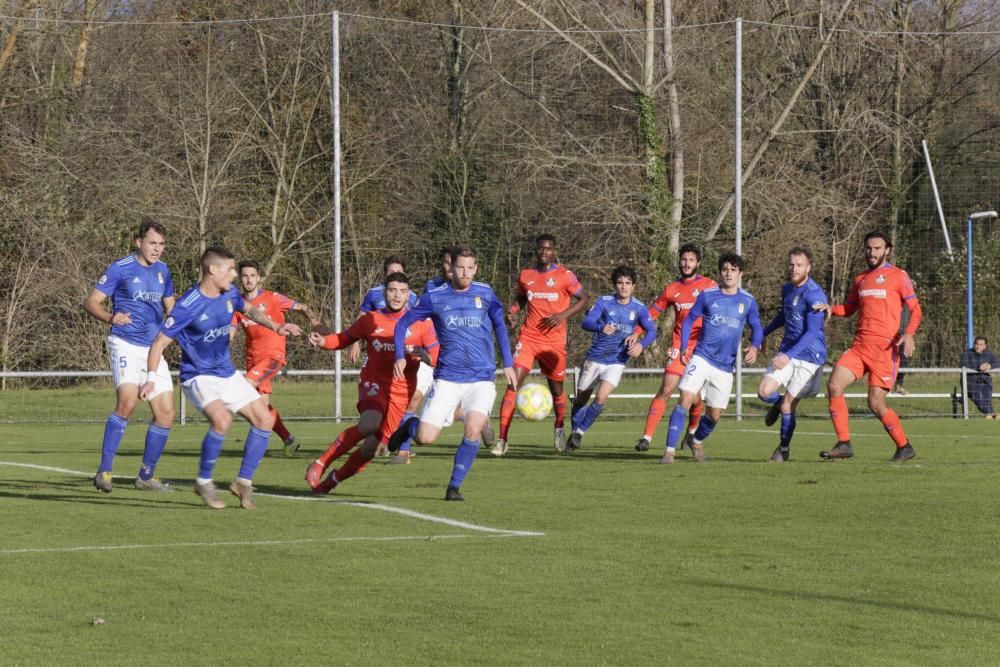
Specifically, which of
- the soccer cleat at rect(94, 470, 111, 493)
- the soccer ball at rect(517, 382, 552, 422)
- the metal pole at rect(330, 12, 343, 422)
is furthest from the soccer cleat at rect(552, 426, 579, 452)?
the metal pole at rect(330, 12, 343, 422)

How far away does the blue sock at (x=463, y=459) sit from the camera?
444 inches

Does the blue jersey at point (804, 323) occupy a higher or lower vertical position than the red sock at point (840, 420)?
higher

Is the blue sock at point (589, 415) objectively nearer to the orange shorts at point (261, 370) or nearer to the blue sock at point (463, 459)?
the orange shorts at point (261, 370)

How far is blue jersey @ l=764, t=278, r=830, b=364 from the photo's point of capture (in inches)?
606

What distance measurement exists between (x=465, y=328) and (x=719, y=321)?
4.36m

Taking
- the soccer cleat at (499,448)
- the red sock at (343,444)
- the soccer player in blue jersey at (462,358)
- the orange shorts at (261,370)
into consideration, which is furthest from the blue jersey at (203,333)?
the soccer cleat at (499,448)

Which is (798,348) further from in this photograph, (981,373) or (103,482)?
(981,373)

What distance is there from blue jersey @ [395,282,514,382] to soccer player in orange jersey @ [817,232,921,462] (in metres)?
4.57

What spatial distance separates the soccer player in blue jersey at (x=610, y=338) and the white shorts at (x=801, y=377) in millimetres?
1956

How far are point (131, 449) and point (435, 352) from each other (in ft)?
17.0

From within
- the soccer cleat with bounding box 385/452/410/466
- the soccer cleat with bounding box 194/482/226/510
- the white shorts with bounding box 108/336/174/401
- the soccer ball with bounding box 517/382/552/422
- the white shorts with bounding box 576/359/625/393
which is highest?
the white shorts with bounding box 108/336/174/401

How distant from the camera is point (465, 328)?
11.5m

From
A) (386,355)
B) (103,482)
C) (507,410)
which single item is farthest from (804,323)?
(103,482)

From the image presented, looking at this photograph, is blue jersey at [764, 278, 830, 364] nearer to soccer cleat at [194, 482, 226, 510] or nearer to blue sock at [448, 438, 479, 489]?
blue sock at [448, 438, 479, 489]
